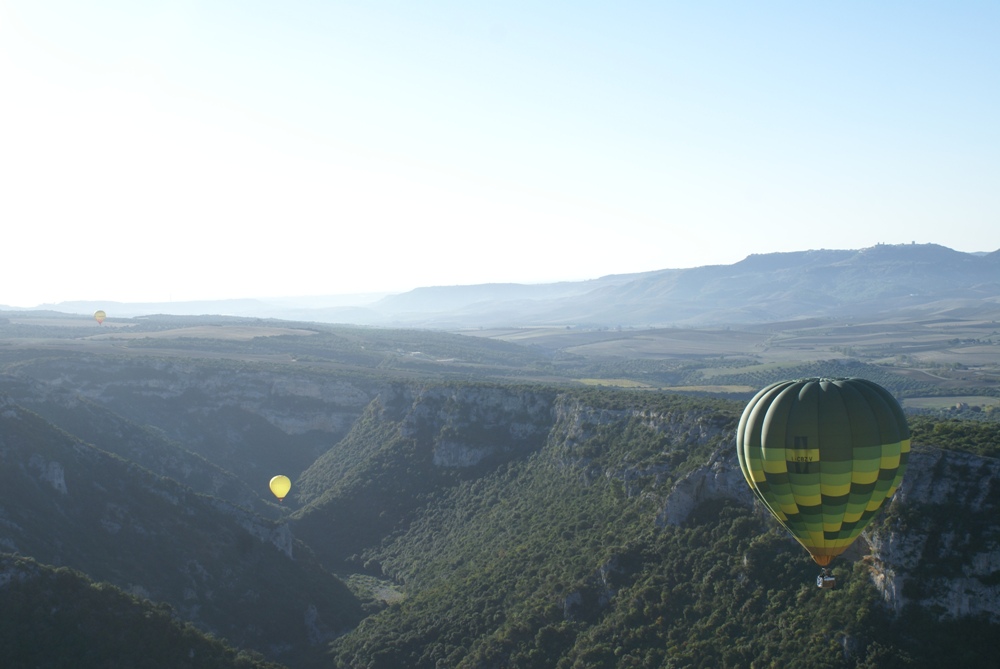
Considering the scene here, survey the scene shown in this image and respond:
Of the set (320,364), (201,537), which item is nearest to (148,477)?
(201,537)

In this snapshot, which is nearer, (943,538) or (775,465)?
(775,465)

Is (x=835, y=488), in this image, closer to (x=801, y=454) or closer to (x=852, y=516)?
(x=852, y=516)

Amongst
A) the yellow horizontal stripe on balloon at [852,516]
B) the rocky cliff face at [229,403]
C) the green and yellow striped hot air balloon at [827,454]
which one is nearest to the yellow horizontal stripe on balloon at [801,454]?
the green and yellow striped hot air balloon at [827,454]

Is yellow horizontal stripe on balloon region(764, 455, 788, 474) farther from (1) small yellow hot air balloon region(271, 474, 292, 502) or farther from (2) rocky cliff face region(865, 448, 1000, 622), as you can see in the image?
(1) small yellow hot air balloon region(271, 474, 292, 502)

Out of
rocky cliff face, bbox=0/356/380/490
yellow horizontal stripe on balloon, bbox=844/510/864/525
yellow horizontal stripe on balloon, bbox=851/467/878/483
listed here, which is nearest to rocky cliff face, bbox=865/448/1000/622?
yellow horizontal stripe on balloon, bbox=844/510/864/525

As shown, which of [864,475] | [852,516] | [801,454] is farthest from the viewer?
[852,516]

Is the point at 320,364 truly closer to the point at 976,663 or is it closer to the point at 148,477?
the point at 148,477

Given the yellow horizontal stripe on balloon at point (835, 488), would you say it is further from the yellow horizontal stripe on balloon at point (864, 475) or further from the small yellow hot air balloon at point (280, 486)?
the small yellow hot air balloon at point (280, 486)

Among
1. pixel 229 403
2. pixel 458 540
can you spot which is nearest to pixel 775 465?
pixel 458 540

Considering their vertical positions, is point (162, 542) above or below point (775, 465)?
below
